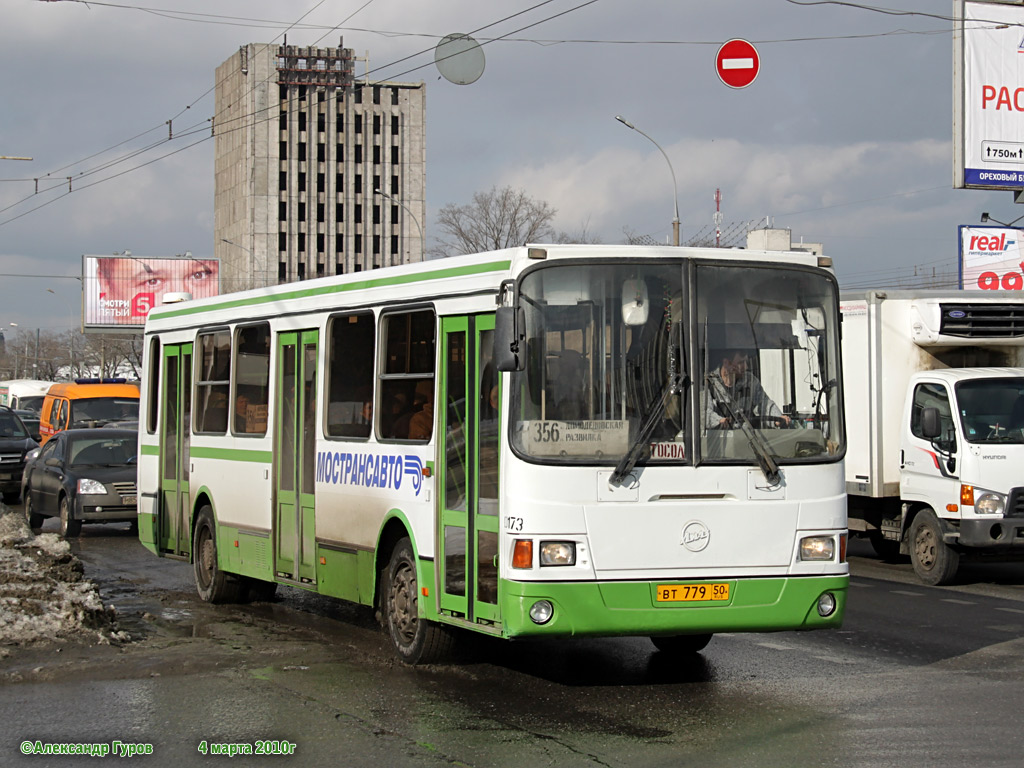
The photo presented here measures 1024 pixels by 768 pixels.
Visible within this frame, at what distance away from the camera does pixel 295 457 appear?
11312 millimetres

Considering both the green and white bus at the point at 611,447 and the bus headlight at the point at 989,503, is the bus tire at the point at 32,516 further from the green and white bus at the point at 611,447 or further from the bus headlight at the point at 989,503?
the bus headlight at the point at 989,503

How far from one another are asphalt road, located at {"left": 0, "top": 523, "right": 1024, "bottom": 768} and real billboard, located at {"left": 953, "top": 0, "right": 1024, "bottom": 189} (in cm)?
1574

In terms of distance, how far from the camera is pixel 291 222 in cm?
12394

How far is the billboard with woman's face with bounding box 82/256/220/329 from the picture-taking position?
250 feet

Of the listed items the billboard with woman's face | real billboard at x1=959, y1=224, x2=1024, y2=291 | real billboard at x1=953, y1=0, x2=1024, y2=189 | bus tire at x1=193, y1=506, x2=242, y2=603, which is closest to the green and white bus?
bus tire at x1=193, y1=506, x2=242, y2=603

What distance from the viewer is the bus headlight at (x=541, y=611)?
7.94m

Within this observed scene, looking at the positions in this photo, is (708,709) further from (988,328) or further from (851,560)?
(851,560)

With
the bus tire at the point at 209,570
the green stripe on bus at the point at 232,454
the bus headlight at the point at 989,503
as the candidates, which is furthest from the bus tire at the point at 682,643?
the bus headlight at the point at 989,503

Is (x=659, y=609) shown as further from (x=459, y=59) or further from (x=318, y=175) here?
(x=318, y=175)

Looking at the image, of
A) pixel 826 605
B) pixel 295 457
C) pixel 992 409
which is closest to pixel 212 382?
pixel 295 457

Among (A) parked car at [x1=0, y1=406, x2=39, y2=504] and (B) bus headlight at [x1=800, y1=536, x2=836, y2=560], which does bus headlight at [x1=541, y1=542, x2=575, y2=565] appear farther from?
(A) parked car at [x1=0, y1=406, x2=39, y2=504]

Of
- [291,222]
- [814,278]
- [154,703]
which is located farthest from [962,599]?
[291,222]

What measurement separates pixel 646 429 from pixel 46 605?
5.00 meters

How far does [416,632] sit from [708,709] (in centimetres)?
219
